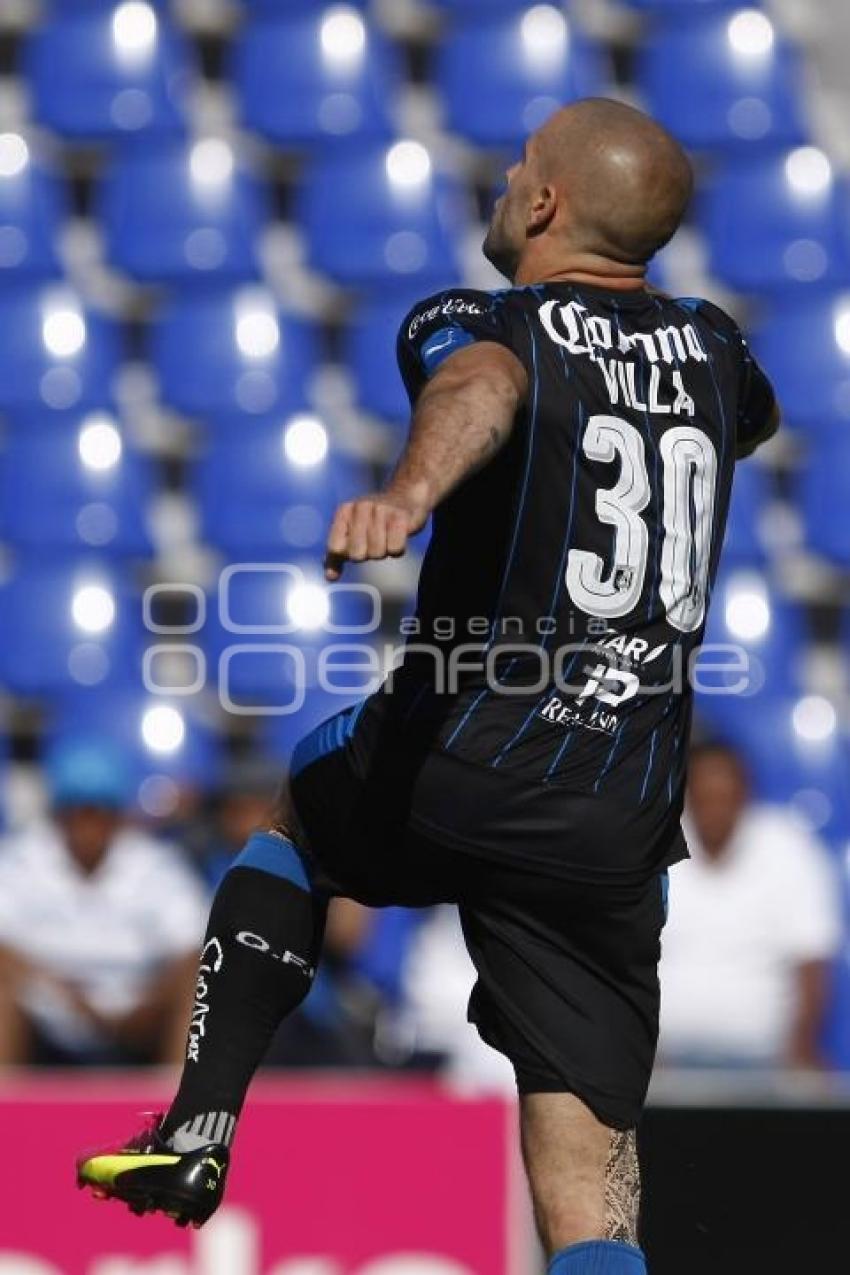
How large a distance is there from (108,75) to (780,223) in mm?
2601

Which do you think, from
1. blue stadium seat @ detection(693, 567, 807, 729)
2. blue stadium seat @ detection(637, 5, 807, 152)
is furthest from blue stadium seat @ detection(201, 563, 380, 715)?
blue stadium seat @ detection(637, 5, 807, 152)

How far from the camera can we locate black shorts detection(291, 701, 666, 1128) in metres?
2.95

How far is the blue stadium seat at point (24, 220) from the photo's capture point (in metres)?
7.92

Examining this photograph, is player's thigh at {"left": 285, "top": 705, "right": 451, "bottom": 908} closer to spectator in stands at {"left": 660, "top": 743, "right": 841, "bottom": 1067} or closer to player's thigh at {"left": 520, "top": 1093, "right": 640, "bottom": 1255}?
player's thigh at {"left": 520, "top": 1093, "right": 640, "bottom": 1255}

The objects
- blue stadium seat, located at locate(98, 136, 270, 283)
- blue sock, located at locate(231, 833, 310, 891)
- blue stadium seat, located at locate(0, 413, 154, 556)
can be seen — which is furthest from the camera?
blue stadium seat, located at locate(98, 136, 270, 283)

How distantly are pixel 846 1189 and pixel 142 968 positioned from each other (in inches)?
92.9

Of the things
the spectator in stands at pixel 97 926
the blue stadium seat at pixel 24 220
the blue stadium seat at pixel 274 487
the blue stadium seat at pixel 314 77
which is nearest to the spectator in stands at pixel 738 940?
the spectator in stands at pixel 97 926

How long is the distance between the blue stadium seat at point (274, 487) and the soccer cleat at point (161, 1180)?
4.55 meters

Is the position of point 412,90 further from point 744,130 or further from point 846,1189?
point 846,1189

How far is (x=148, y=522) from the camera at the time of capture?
7516 millimetres

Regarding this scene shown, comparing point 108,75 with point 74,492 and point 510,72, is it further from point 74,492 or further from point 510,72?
point 74,492

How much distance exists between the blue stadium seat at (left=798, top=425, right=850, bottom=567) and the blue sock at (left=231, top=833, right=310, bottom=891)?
179 inches

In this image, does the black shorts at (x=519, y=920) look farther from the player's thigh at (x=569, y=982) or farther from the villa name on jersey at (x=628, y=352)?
the villa name on jersey at (x=628, y=352)

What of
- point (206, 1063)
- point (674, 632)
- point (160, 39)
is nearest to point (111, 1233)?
point (206, 1063)
